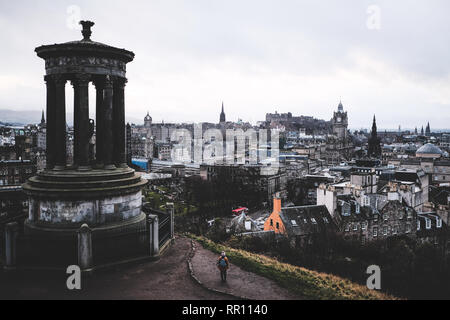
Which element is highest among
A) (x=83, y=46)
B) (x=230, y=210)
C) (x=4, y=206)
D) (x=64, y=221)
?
(x=83, y=46)

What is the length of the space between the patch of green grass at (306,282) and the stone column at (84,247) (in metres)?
5.55

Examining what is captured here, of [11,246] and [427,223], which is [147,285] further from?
[427,223]

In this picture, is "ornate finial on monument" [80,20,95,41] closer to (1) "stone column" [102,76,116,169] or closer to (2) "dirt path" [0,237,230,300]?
(1) "stone column" [102,76,116,169]

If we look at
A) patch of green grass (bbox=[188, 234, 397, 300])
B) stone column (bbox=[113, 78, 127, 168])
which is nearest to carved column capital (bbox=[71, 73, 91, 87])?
stone column (bbox=[113, 78, 127, 168])

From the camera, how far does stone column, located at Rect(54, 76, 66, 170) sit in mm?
16797

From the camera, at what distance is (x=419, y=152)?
11200cm

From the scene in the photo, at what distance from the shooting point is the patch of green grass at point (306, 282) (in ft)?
43.0

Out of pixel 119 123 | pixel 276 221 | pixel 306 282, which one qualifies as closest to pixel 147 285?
pixel 306 282

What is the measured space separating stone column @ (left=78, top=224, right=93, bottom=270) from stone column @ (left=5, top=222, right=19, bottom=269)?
258cm

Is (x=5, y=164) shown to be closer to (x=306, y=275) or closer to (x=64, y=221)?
(x=64, y=221)

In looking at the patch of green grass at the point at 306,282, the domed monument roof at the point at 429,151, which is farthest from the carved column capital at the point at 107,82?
the domed monument roof at the point at 429,151

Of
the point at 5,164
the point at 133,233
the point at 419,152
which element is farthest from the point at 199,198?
the point at 419,152

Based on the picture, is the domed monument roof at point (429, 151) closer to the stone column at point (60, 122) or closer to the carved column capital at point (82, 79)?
the carved column capital at point (82, 79)
